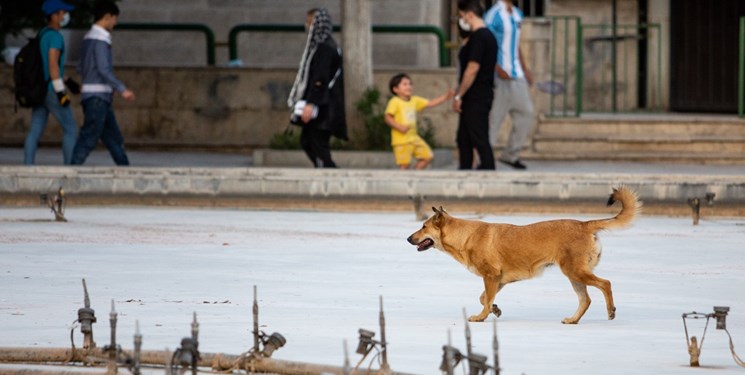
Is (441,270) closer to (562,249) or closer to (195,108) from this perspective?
(562,249)

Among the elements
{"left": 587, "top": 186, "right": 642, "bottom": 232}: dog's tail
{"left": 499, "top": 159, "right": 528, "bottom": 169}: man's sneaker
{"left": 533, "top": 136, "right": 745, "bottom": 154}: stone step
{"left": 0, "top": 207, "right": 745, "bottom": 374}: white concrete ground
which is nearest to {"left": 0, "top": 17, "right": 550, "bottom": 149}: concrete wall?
{"left": 533, "top": 136, "right": 745, "bottom": 154}: stone step

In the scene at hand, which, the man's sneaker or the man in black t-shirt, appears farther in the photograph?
the man's sneaker

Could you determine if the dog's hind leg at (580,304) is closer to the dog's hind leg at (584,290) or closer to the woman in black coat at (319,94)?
the dog's hind leg at (584,290)

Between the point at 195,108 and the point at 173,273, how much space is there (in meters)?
11.3

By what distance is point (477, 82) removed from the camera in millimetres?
17172

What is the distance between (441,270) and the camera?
38.8ft

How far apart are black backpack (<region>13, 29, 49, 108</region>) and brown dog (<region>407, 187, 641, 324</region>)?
919 centimetres

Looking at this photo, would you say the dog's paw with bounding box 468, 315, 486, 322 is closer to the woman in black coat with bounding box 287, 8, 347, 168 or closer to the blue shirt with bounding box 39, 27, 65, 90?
the woman in black coat with bounding box 287, 8, 347, 168

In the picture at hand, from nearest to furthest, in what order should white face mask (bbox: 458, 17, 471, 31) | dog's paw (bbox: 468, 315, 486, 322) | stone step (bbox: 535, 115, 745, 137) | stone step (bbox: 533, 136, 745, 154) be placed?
1. dog's paw (bbox: 468, 315, 486, 322)
2. white face mask (bbox: 458, 17, 471, 31)
3. stone step (bbox: 533, 136, 745, 154)
4. stone step (bbox: 535, 115, 745, 137)

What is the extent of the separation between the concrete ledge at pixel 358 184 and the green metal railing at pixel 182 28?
20.3 feet

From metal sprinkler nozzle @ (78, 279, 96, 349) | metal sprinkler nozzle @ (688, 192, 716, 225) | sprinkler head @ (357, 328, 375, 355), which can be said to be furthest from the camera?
metal sprinkler nozzle @ (688, 192, 716, 225)

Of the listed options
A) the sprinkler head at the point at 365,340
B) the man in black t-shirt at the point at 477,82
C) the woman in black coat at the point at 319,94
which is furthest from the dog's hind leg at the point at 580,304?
the woman in black coat at the point at 319,94

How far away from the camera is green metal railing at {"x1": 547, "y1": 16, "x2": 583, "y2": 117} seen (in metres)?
22.4

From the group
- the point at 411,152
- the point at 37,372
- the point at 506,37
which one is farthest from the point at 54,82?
the point at 37,372
